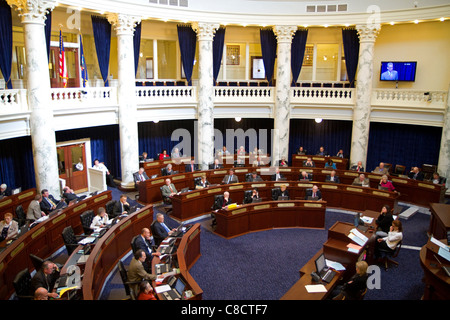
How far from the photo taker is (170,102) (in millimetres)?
14406

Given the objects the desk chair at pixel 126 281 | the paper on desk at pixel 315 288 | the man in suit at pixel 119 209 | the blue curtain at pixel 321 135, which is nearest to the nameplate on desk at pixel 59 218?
the man in suit at pixel 119 209

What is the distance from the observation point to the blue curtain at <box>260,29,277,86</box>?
15.5 metres

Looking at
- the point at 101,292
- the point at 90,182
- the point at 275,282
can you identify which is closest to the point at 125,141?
the point at 90,182

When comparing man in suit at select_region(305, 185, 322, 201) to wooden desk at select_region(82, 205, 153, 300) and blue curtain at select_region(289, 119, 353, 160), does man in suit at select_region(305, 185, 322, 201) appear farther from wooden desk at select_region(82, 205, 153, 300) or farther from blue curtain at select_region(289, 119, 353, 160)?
blue curtain at select_region(289, 119, 353, 160)

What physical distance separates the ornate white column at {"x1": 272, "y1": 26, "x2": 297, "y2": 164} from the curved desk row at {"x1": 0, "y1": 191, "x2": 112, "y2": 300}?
7521mm

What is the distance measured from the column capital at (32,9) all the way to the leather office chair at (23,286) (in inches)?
276

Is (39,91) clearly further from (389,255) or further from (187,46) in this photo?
(389,255)

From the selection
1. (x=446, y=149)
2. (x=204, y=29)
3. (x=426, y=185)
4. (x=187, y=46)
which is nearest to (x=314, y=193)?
(x=426, y=185)

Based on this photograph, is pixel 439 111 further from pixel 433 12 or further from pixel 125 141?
pixel 125 141

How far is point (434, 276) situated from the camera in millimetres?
5879

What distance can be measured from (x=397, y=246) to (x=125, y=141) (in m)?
9.21

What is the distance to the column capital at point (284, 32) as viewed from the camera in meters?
14.6

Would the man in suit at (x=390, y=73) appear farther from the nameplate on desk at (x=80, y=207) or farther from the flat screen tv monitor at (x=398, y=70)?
the nameplate on desk at (x=80, y=207)

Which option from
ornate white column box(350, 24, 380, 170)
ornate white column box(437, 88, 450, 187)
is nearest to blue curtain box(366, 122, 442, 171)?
ornate white column box(350, 24, 380, 170)
